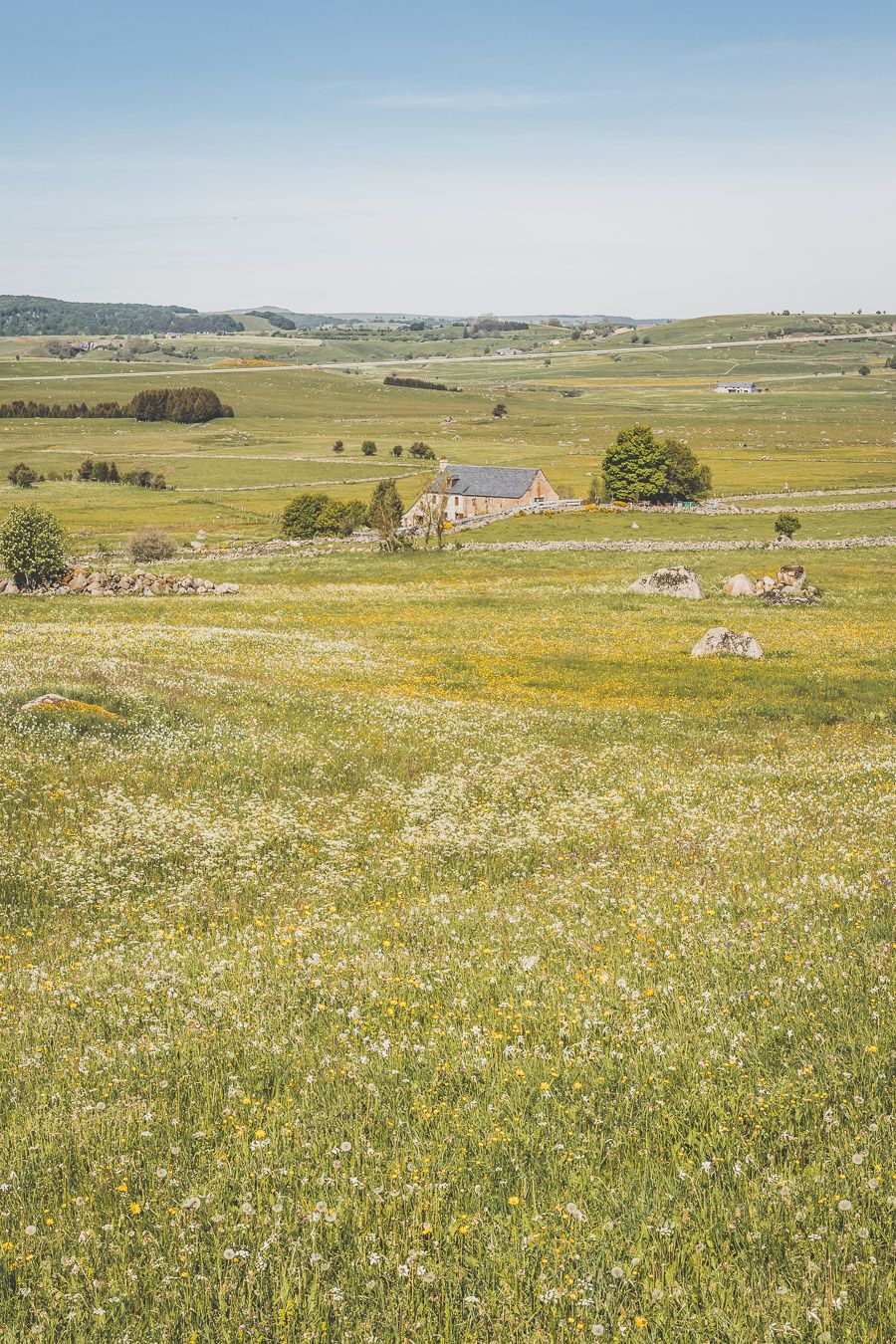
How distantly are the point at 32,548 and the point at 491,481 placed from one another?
67467 millimetres

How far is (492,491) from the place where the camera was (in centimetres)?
11819

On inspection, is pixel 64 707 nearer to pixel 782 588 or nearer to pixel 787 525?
pixel 782 588

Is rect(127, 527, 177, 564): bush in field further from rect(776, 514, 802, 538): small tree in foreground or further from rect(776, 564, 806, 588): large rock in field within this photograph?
rect(776, 514, 802, 538): small tree in foreground

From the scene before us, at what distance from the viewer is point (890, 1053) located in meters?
7.03

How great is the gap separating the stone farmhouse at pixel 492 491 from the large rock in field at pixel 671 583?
57.6 metres

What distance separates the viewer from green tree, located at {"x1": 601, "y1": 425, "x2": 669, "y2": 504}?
367 feet

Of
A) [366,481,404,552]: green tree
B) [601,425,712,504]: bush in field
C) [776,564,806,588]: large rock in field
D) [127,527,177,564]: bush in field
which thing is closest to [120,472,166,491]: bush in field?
[127,527,177,564]: bush in field

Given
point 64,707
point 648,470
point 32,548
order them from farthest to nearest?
1. point 648,470
2. point 32,548
3. point 64,707

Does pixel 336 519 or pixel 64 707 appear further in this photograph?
pixel 336 519

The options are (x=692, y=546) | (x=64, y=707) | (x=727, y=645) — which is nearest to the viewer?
(x=64, y=707)

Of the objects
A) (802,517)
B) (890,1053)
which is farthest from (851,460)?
(890,1053)

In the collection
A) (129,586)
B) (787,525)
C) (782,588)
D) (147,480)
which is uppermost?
(147,480)

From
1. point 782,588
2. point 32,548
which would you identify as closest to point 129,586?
point 32,548

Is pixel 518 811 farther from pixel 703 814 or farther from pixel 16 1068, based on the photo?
pixel 16 1068
